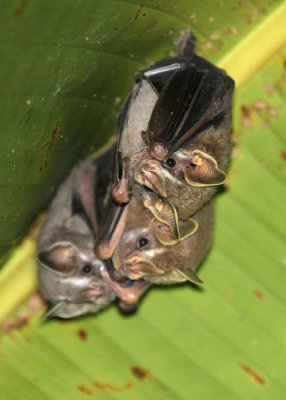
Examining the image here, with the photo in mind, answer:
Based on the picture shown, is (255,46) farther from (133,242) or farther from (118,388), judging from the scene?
(118,388)

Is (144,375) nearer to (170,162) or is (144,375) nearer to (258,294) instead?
(258,294)

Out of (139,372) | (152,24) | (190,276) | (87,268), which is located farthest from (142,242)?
(152,24)

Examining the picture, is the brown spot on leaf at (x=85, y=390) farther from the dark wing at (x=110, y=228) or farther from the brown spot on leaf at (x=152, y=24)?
the brown spot on leaf at (x=152, y=24)

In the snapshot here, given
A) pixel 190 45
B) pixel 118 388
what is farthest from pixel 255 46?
pixel 118 388

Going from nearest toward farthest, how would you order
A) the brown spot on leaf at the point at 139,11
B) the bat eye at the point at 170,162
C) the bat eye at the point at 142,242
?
the brown spot on leaf at the point at 139,11, the bat eye at the point at 170,162, the bat eye at the point at 142,242

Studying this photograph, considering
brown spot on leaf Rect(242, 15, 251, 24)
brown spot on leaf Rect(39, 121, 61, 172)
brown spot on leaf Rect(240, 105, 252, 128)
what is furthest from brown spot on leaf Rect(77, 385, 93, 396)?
brown spot on leaf Rect(242, 15, 251, 24)

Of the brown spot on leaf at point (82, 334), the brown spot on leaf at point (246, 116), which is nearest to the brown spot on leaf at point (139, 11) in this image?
the brown spot on leaf at point (246, 116)

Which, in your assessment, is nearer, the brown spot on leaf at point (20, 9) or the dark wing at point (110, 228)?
the brown spot on leaf at point (20, 9)

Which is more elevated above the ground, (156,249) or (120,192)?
(120,192)
